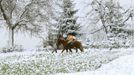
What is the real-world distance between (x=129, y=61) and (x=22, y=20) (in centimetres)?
2929

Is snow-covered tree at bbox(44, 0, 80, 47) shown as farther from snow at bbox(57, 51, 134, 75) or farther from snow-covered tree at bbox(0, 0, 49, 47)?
snow at bbox(57, 51, 134, 75)

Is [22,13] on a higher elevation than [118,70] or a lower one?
higher

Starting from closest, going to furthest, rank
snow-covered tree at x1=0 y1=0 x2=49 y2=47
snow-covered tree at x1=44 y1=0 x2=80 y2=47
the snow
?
the snow
snow-covered tree at x1=0 y1=0 x2=49 y2=47
snow-covered tree at x1=44 y1=0 x2=80 y2=47

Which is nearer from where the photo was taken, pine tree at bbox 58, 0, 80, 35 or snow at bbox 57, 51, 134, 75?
snow at bbox 57, 51, 134, 75

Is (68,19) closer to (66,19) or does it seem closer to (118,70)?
(66,19)

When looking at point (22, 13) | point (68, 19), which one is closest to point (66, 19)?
point (68, 19)

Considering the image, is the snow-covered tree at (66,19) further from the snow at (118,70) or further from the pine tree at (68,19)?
Answer: the snow at (118,70)

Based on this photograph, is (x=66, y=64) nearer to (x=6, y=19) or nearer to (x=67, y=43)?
(x=67, y=43)

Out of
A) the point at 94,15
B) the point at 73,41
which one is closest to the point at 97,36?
the point at 94,15

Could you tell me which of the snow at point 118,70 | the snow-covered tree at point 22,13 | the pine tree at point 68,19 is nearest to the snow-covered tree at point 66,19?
the pine tree at point 68,19

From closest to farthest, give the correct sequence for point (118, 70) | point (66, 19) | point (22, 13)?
point (118, 70) < point (22, 13) < point (66, 19)

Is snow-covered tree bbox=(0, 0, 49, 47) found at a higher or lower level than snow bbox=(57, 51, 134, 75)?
higher

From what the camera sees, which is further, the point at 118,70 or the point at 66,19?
the point at 66,19

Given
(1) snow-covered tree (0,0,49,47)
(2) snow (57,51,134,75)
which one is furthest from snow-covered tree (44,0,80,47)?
(2) snow (57,51,134,75)
